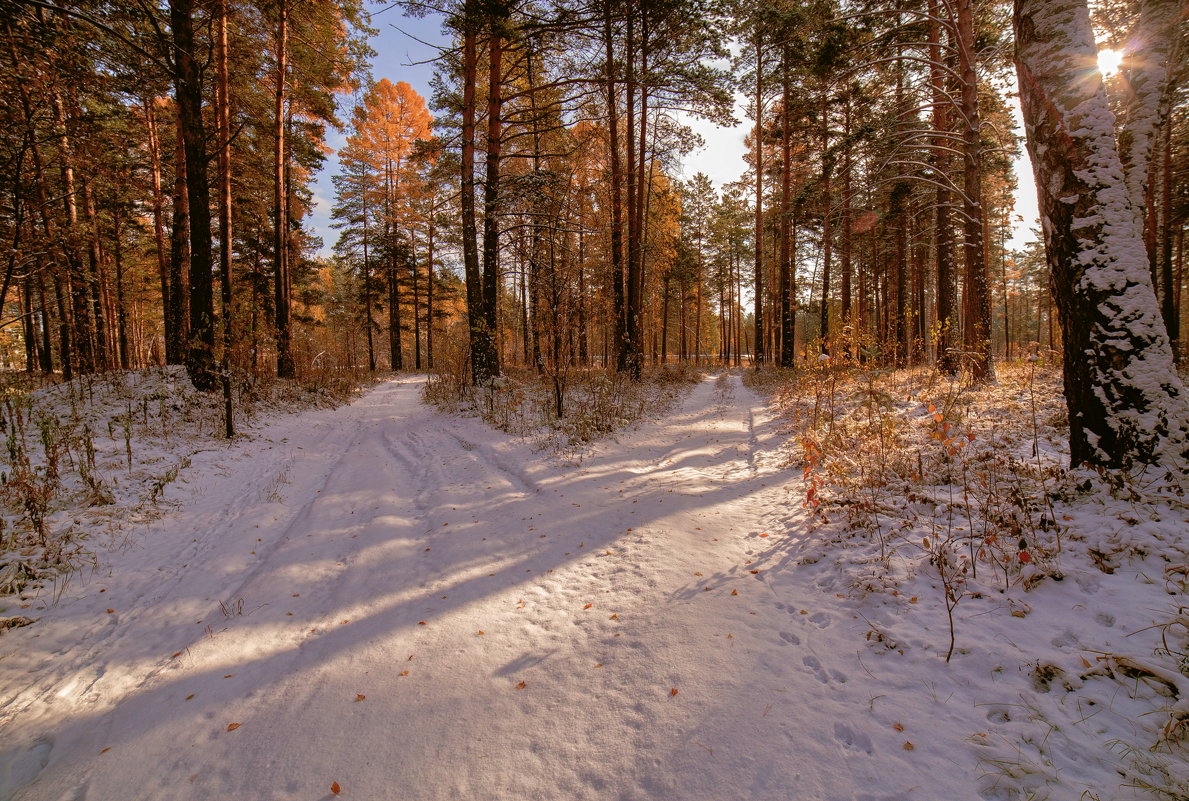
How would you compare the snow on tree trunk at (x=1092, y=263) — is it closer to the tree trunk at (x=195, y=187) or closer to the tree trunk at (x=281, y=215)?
the tree trunk at (x=195, y=187)

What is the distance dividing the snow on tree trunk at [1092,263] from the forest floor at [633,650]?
17.9 inches

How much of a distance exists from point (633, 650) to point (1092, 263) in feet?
14.7

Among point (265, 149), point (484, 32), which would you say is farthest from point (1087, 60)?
point (265, 149)

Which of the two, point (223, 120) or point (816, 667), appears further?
point (223, 120)

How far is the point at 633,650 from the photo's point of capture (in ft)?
9.05

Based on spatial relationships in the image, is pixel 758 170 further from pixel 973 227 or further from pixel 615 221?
pixel 973 227

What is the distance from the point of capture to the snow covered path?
6.39 ft

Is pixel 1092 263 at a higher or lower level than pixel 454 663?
Result: higher

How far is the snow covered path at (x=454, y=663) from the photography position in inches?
76.6

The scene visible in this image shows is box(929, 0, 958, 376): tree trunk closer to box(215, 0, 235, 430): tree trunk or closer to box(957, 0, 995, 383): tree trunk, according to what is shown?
box(957, 0, 995, 383): tree trunk

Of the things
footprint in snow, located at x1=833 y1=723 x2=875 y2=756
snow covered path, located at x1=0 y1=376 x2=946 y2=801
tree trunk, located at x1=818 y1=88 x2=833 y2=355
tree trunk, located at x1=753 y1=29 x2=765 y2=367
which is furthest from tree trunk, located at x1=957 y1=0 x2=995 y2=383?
footprint in snow, located at x1=833 y1=723 x2=875 y2=756

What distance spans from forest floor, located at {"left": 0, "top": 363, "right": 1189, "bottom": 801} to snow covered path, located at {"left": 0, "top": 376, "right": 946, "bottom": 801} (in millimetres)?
16

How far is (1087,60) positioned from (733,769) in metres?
5.66

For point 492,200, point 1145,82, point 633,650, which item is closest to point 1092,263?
point 1145,82
